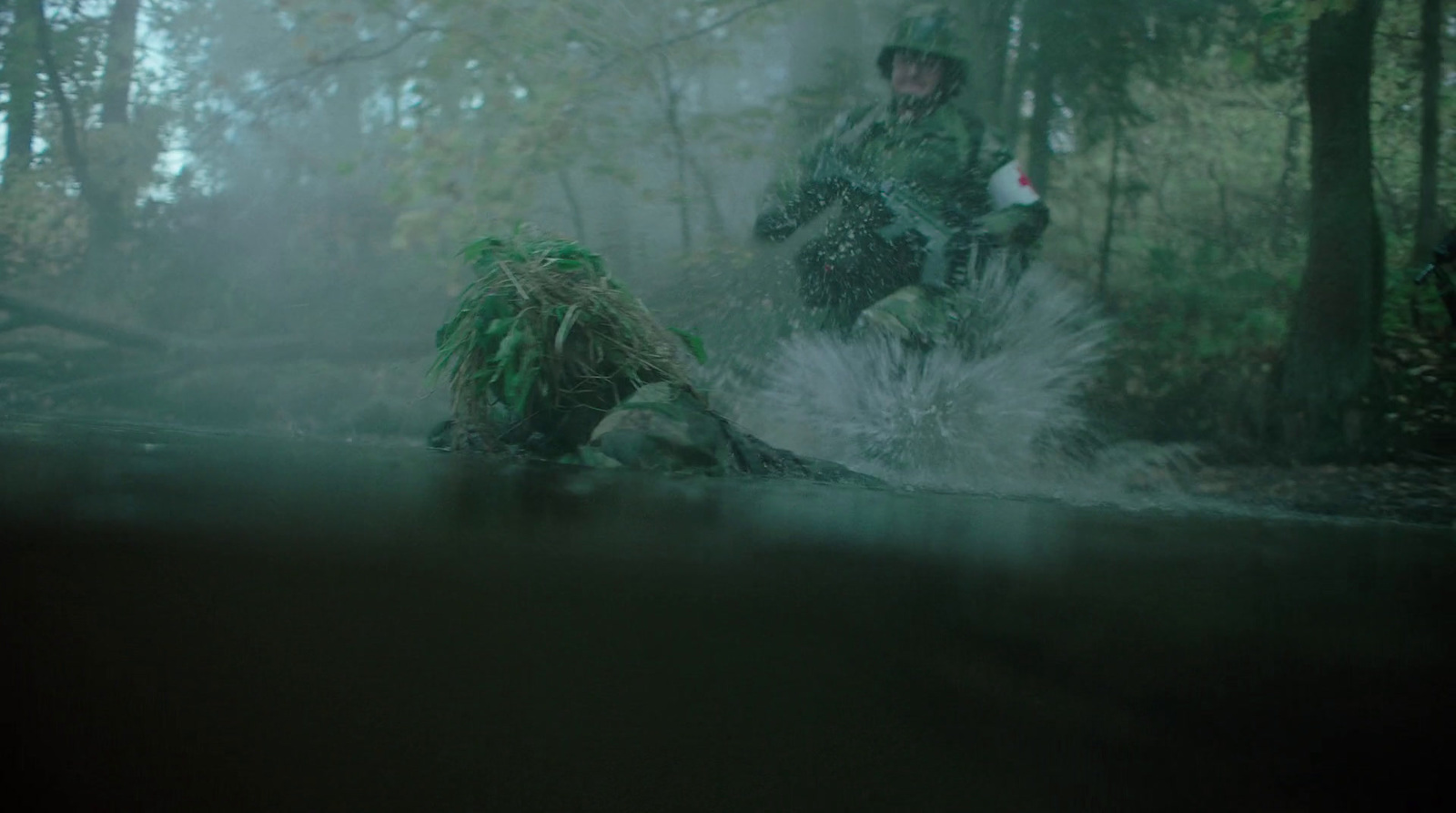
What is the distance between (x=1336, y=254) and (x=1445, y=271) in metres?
0.66

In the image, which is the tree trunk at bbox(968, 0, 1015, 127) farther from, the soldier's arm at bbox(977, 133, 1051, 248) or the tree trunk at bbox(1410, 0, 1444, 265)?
the tree trunk at bbox(1410, 0, 1444, 265)

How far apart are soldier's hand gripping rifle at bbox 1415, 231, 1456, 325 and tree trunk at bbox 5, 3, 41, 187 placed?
41.7 feet

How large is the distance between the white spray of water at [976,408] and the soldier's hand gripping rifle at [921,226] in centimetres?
26

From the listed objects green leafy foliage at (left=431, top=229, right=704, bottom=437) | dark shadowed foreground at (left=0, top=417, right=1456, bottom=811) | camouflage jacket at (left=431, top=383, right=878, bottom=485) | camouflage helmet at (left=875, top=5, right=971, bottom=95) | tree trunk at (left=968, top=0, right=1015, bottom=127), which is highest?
tree trunk at (left=968, top=0, right=1015, bottom=127)

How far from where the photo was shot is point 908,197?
8.27 meters

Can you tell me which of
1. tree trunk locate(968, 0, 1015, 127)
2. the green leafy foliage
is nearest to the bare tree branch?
tree trunk locate(968, 0, 1015, 127)

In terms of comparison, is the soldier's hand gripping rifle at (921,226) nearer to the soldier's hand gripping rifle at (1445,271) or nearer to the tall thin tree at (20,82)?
the soldier's hand gripping rifle at (1445,271)

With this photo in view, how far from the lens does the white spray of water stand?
7.01 meters

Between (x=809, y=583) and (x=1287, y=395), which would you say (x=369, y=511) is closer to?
(x=809, y=583)

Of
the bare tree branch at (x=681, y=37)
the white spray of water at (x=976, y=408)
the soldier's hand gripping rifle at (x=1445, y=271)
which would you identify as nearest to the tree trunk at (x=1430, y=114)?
the soldier's hand gripping rifle at (x=1445, y=271)

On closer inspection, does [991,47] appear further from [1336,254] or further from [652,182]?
[1336,254]

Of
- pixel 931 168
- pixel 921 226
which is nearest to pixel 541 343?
pixel 921 226

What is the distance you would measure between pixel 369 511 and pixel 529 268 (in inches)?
125

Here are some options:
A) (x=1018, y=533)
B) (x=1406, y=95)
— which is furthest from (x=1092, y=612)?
(x=1406, y=95)
